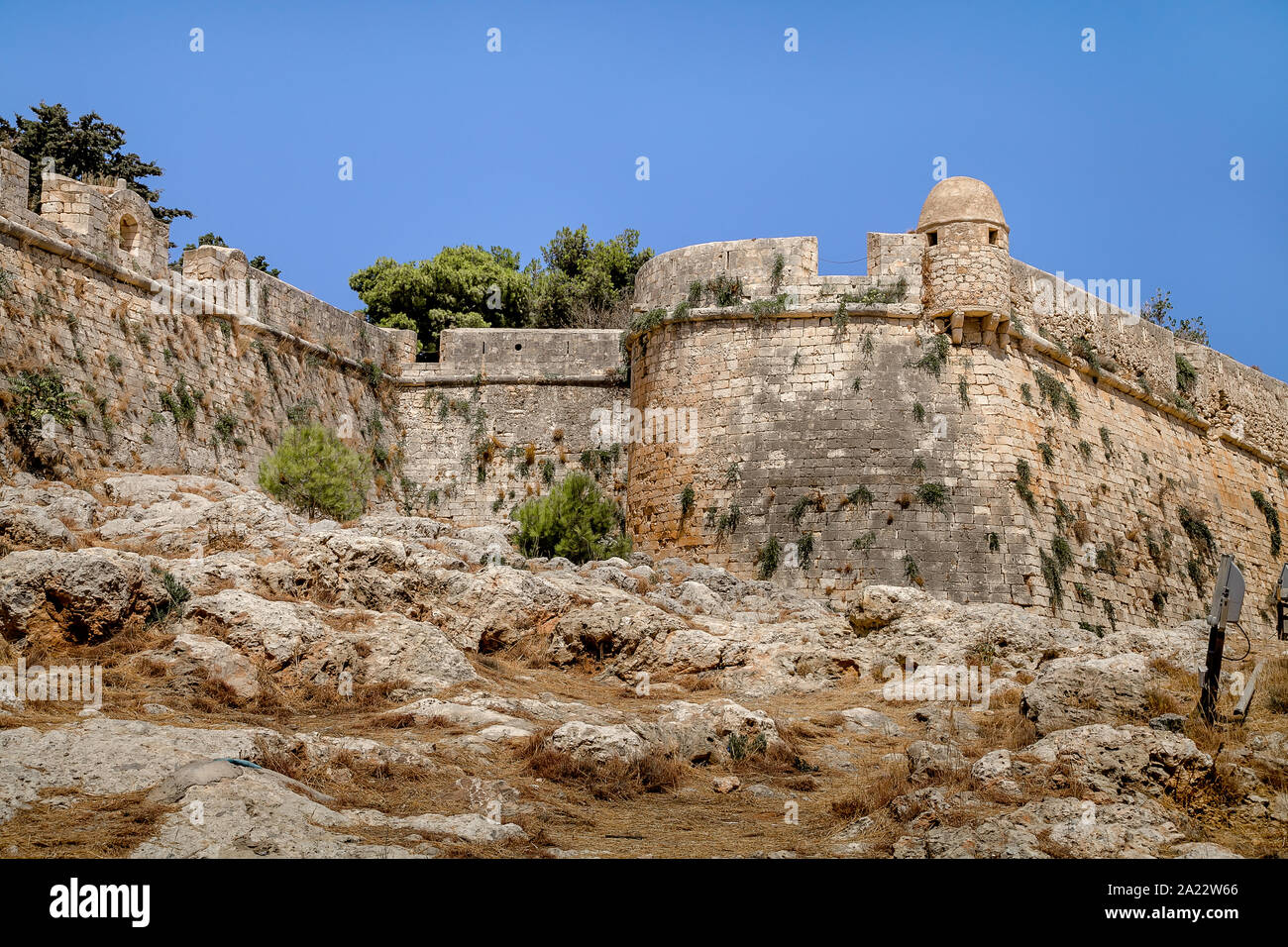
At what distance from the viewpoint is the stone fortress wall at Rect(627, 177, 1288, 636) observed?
58.3 ft

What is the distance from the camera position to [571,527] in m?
18.4

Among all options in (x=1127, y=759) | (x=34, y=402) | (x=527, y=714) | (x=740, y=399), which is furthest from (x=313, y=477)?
(x=1127, y=759)

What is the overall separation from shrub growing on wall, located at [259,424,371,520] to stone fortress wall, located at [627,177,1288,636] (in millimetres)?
4298

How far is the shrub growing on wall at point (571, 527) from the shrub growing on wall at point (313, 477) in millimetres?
2316

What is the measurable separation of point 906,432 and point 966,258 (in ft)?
8.65

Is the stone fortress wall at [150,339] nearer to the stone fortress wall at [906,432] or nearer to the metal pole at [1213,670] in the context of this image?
the stone fortress wall at [906,432]

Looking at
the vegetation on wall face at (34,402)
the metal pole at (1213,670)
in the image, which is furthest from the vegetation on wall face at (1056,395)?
the vegetation on wall face at (34,402)

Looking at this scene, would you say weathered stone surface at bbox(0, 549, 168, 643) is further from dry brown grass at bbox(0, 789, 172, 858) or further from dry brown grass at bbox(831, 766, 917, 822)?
dry brown grass at bbox(831, 766, 917, 822)

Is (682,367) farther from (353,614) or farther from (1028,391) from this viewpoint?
(353,614)

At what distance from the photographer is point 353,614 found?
10.8 meters

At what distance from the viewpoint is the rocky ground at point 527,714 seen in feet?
22.6

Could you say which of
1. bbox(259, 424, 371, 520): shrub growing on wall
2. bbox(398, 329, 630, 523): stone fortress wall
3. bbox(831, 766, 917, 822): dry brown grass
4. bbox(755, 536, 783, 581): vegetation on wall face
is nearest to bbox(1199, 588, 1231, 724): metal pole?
bbox(831, 766, 917, 822): dry brown grass

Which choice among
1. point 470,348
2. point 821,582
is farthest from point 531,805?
point 470,348
